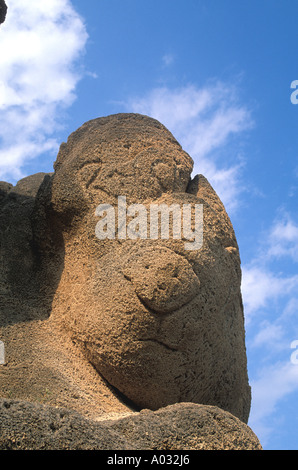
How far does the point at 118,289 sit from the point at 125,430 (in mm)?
1283

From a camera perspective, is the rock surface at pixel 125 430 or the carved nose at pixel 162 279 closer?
the rock surface at pixel 125 430

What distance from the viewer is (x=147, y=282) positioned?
407 cm

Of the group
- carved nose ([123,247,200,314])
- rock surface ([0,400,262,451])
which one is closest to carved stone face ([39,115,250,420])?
carved nose ([123,247,200,314])

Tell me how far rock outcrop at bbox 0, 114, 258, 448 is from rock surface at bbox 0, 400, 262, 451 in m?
0.85

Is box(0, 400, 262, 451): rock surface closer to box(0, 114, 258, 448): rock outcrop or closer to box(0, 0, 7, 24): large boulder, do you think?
box(0, 114, 258, 448): rock outcrop

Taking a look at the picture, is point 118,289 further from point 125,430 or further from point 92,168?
point 125,430

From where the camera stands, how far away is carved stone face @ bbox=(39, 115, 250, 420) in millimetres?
4137

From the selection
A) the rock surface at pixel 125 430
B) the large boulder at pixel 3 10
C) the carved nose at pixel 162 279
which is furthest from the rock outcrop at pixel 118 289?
the large boulder at pixel 3 10

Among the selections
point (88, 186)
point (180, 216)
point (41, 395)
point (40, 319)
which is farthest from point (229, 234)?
point (41, 395)

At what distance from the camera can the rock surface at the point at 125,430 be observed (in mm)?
2711

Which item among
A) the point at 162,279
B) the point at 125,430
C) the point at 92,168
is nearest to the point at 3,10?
the point at 92,168

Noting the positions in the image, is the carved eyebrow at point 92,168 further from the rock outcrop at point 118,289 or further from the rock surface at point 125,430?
the rock surface at point 125,430

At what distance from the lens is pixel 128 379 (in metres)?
4.23
